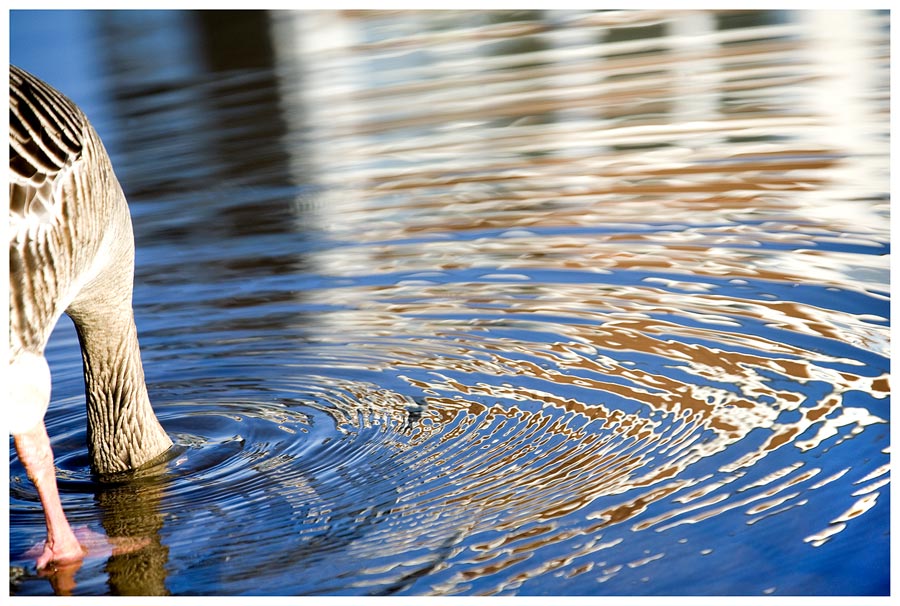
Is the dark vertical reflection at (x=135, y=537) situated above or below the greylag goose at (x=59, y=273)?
below

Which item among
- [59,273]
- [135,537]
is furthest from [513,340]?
[59,273]

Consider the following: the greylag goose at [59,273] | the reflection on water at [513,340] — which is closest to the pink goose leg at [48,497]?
the greylag goose at [59,273]

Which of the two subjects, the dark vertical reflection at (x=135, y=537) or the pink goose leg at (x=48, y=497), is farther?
the pink goose leg at (x=48, y=497)

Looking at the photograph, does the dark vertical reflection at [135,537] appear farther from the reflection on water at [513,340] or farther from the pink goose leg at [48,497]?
the pink goose leg at [48,497]

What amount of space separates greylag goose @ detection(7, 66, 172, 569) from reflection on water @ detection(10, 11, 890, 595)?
0.62 ft

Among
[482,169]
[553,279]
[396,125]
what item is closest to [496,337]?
[553,279]

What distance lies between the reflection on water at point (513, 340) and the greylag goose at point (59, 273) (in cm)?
19

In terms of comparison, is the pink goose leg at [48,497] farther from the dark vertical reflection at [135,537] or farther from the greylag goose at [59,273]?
the dark vertical reflection at [135,537]

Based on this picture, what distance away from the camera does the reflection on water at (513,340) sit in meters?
3.67

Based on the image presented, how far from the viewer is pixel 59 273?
384cm

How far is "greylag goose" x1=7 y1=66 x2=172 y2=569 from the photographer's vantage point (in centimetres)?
367

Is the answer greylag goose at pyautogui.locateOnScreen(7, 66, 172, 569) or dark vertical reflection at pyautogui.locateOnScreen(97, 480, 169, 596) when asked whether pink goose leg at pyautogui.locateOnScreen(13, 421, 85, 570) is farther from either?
dark vertical reflection at pyautogui.locateOnScreen(97, 480, 169, 596)

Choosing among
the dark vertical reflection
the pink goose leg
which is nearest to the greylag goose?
the pink goose leg

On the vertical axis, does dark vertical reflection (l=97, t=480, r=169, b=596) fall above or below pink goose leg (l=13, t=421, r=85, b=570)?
below
